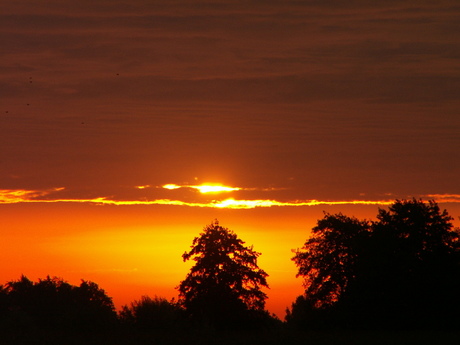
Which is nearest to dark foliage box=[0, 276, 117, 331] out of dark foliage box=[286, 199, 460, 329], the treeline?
the treeline

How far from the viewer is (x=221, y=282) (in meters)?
79.1

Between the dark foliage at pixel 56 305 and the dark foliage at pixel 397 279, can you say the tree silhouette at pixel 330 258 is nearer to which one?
the dark foliage at pixel 397 279

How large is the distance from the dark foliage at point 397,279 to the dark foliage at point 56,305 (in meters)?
23.2

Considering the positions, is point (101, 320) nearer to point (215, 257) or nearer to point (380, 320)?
point (215, 257)

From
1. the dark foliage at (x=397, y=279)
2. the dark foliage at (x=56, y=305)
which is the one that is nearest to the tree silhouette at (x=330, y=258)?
the dark foliage at (x=397, y=279)

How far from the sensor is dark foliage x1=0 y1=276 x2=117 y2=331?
68062 mm

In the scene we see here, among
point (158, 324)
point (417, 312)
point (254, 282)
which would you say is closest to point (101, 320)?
point (158, 324)

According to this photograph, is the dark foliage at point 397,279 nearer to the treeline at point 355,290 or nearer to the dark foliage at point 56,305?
the treeline at point 355,290

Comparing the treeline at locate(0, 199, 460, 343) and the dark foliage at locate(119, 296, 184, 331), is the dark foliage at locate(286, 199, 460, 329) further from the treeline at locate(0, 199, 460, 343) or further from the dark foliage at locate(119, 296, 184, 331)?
the dark foliage at locate(119, 296, 184, 331)

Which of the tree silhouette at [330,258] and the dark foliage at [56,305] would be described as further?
the tree silhouette at [330,258]

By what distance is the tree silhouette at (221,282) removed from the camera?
253ft

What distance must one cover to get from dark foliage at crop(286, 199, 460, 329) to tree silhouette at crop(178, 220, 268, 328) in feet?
25.9

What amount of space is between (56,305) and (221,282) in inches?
1137

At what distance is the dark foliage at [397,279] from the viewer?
75.8m
